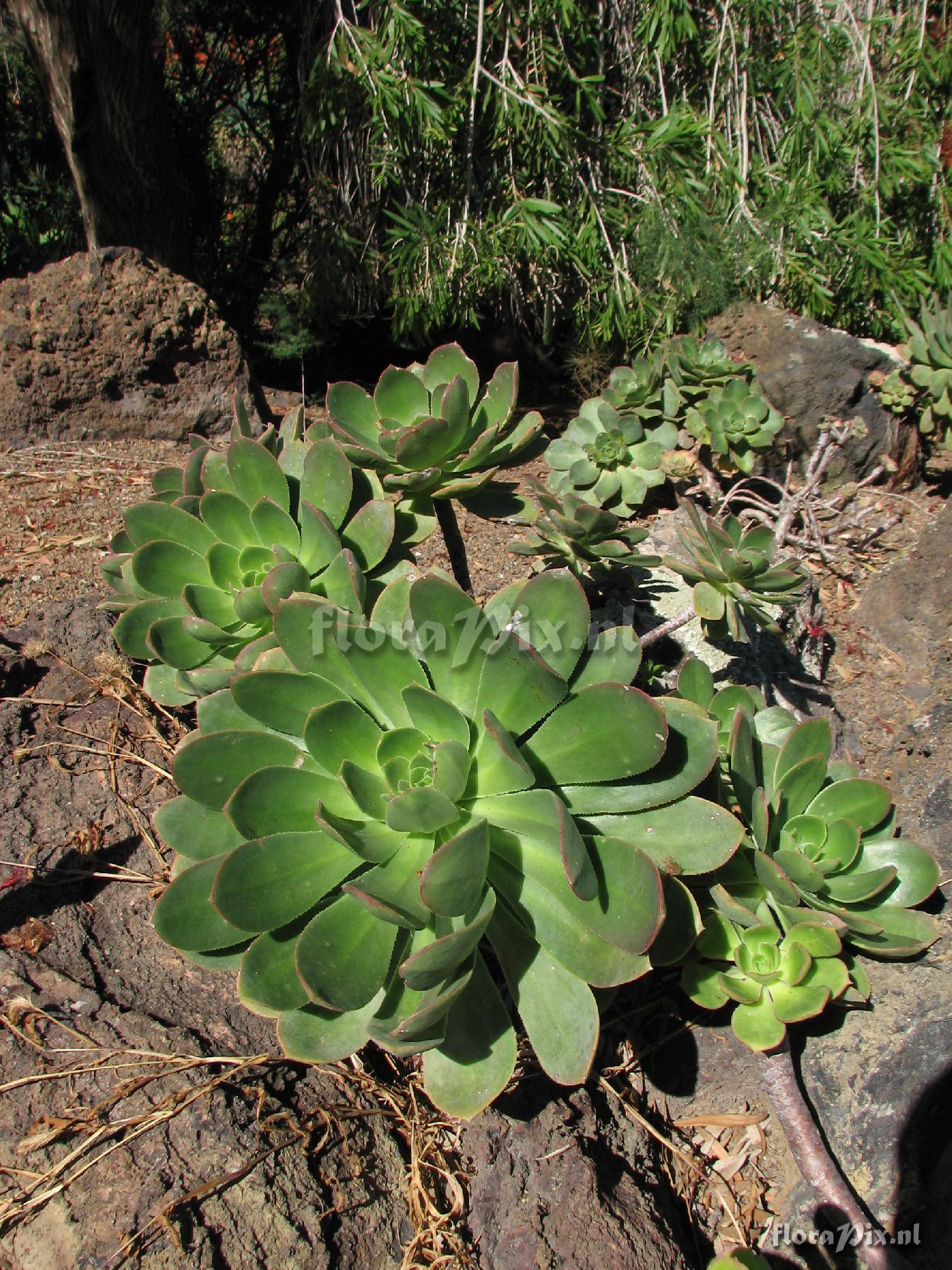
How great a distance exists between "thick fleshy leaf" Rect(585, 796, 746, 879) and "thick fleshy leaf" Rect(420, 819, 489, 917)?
0.72ft

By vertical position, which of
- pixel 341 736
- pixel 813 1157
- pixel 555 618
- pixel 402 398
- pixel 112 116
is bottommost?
pixel 813 1157

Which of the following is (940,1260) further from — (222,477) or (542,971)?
(222,477)

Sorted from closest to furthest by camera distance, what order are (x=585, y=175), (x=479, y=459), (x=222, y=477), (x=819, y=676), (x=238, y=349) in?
1. (x=479, y=459)
2. (x=222, y=477)
3. (x=819, y=676)
4. (x=238, y=349)
5. (x=585, y=175)

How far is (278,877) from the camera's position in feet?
3.52

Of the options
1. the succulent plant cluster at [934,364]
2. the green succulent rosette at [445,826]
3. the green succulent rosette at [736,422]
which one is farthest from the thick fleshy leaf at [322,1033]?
the succulent plant cluster at [934,364]

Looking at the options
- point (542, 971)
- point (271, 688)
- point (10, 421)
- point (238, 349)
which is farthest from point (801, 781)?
point (10, 421)

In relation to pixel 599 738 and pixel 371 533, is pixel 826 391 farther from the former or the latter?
pixel 599 738

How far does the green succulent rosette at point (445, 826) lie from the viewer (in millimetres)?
1019

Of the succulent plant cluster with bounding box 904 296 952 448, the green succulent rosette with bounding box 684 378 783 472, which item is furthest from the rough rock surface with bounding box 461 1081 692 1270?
the succulent plant cluster with bounding box 904 296 952 448

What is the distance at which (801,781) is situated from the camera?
1.35 m

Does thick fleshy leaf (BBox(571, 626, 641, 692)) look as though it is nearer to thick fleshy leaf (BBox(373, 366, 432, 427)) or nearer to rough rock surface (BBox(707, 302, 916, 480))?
thick fleshy leaf (BBox(373, 366, 432, 427))

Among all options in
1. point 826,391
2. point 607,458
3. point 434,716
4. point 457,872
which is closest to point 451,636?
point 434,716

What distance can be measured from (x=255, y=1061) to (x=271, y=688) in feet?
1.99

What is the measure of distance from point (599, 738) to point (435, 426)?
59 centimetres
